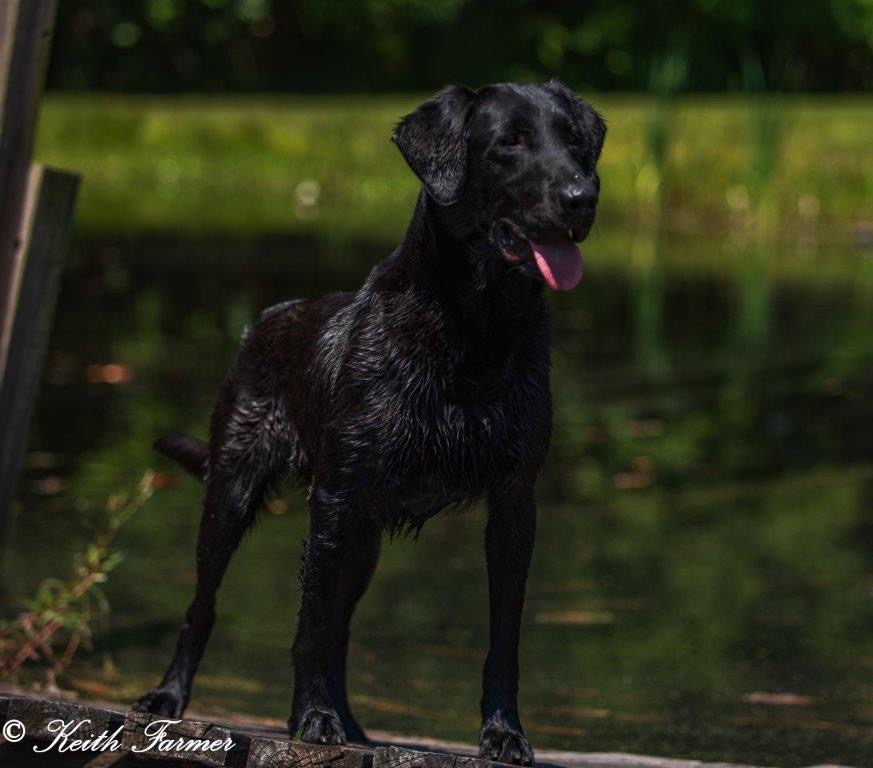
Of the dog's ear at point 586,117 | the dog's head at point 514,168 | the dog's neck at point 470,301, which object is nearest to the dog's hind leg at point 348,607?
the dog's neck at point 470,301

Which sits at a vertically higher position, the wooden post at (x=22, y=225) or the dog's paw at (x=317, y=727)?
the wooden post at (x=22, y=225)

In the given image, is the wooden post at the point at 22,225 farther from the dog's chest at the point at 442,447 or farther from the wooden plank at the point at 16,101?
the dog's chest at the point at 442,447

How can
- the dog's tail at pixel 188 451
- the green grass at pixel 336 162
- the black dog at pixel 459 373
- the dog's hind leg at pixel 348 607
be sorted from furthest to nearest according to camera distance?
1. the green grass at pixel 336 162
2. the dog's tail at pixel 188 451
3. the dog's hind leg at pixel 348 607
4. the black dog at pixel 459 373

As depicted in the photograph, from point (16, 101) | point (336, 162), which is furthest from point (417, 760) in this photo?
point (336, 162)

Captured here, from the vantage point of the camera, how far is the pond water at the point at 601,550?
6.32 meters

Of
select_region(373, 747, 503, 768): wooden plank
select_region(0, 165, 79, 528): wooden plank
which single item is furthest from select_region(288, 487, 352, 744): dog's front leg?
select_region(0, 165, 79, 528): wooden plank

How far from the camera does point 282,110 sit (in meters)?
26.7

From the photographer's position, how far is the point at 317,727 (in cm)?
450

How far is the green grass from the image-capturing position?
2205cm

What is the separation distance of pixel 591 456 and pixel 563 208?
20.1 ft

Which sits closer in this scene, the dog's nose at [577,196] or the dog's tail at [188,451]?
the dog's nose at [577,196]

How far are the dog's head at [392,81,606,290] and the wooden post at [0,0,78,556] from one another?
1.93 meters

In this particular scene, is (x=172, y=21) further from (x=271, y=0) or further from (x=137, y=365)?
(x=137, y=365)

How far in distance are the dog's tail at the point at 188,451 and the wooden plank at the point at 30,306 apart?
57 cm
